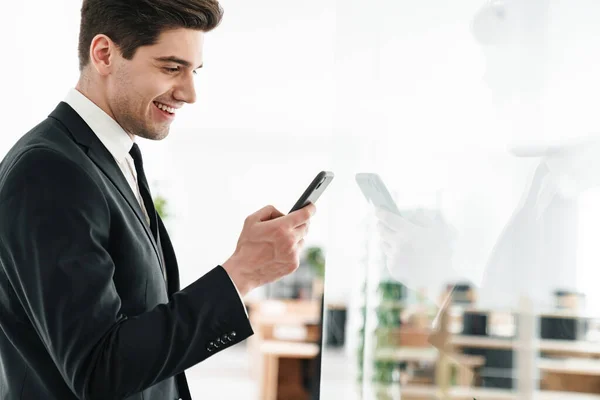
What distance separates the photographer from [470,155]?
979 mm

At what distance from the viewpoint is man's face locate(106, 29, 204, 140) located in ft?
3.77

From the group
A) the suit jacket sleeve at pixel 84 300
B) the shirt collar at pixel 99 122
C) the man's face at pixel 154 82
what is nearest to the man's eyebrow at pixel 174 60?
the man's face at pixel 154 82

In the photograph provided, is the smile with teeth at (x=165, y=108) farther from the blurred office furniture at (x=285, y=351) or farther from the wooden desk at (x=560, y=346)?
the blurred office furniture at (x=285, y=351)

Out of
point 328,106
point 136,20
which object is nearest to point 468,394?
point 136,20

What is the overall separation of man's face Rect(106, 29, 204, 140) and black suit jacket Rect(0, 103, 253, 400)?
0.15 meters

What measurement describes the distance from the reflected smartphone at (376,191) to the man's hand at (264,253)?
0.16 metres

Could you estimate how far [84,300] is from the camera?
0.90 m

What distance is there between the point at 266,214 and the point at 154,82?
0.31 metres

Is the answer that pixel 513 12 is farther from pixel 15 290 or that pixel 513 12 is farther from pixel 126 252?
pixel 15 290

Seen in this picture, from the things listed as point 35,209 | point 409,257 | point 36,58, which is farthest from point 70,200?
point 36,58

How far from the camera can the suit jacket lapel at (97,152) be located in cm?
108

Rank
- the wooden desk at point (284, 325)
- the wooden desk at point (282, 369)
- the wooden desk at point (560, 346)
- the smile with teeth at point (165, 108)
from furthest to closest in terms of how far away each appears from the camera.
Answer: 1. the wooden desk at point (284, 325)
2. the wooden desk at point (282, 369)
3. the smile with teeth at point (165, 108)
4. the wooden desk at point (560, 346)

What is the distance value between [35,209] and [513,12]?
0.70 m

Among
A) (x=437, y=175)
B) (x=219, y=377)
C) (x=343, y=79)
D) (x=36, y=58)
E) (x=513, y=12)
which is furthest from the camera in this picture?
(x=219, y=377)
